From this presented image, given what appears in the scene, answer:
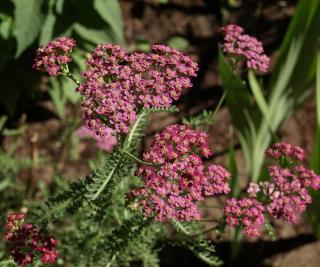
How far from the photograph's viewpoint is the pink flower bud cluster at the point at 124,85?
1588mm

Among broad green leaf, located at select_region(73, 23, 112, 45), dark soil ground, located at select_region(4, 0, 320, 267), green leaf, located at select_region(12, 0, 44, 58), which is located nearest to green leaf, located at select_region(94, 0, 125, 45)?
broad green leaf, located at select_region(73, 23, 112, 45)

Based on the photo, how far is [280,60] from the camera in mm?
2941

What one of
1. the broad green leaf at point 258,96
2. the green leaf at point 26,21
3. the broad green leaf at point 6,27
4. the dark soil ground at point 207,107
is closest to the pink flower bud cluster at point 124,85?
the broad green leaf at point 258,96

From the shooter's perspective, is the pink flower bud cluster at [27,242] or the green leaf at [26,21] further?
the green leaf at [26,21]

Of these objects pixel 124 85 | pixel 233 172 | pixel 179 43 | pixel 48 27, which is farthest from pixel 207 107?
pixel 124 85

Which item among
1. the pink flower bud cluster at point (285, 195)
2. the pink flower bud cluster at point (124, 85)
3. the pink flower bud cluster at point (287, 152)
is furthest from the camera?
the pink flower bud cluster at point (287, 152)

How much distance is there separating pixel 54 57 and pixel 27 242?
0.66m

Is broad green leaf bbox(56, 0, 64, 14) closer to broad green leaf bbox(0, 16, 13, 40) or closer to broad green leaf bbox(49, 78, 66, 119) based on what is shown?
broad green leaf bbox(0, 16, 13, 40)

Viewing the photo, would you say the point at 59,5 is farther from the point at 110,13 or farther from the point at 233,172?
the point at 233,172

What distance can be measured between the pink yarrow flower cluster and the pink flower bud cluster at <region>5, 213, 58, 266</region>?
675 millimetres

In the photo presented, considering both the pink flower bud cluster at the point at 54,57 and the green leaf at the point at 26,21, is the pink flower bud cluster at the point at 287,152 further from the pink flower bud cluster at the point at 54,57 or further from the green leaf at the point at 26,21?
the green leaf at the point at 26,21

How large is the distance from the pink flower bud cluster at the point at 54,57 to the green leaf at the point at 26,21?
109cm

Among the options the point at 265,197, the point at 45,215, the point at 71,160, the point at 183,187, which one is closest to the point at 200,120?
the point at 265,197

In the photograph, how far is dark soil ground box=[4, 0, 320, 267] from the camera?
313 cm
